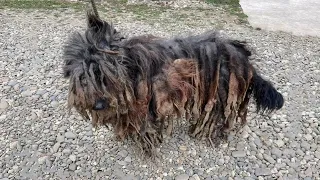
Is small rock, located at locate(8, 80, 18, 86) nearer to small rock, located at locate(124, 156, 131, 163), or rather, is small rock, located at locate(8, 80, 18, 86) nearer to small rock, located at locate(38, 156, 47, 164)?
small rock, located at locate(38, 156, 47, 164)

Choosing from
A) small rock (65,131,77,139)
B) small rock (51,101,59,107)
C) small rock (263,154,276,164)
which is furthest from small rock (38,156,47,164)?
small rock (263,154,276,164)

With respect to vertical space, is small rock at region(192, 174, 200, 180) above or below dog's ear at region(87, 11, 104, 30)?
below

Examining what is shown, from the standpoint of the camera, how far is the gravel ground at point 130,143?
3186 millimetres

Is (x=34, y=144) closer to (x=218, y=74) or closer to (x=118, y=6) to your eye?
(x=218, y=74)

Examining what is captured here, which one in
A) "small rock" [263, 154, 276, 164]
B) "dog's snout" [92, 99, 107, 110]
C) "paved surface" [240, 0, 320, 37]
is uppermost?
"dog's snout" [92, 99, 107, 110]

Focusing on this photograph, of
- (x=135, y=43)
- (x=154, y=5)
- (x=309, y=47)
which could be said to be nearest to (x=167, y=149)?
(x=135, y=43)

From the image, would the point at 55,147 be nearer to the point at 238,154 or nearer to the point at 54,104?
the point at 54,104

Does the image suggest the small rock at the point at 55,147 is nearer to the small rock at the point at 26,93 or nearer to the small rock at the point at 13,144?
the small rock at the point at 13,144

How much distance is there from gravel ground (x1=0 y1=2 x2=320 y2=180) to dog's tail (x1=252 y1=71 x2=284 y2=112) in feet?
0.80

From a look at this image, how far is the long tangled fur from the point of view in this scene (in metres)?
2.41

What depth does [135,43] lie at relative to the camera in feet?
8.55

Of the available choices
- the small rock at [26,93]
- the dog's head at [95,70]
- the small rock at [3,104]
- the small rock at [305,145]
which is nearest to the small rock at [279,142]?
the small rock at [305,145]

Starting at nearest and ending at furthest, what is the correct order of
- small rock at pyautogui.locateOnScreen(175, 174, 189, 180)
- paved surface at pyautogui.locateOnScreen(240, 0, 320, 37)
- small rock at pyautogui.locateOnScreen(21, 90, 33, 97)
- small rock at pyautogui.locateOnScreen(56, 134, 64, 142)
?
small rock at pyautogui.locateOnScreen(175, 174, 189, 180)
small rock at pyautogui.locateOnScreen(56, 134, 64, 142)
small rock at pyautogui.locateOnScreen(21, 90, 33, 97)
paved surface at pyautogui.locateOnScreen(240, 0, 320, 37)

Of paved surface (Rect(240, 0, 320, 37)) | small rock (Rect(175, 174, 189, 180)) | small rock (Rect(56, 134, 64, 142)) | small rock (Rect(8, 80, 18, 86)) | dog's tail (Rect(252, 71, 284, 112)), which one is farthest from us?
paved surface (Rect(240, 0, 320, 37))
